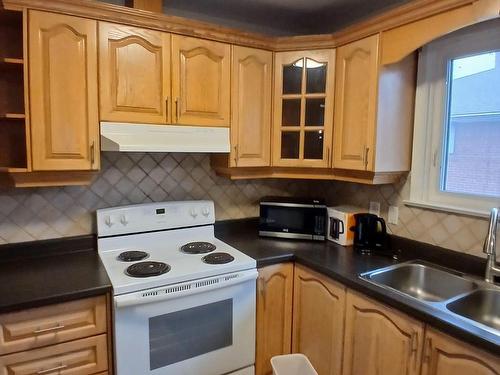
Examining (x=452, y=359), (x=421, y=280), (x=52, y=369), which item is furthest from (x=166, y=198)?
(x=452, y=359)

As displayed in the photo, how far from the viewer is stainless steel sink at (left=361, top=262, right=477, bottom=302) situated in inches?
65.6

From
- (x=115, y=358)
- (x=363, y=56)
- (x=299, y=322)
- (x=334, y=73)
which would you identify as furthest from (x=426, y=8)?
(x=115, y=358)

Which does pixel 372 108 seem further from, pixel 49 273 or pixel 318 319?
pixel 49 273

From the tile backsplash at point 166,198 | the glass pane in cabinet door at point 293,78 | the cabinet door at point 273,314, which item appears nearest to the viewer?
the tile backsplash at point 166,198

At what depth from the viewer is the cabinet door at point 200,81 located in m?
1.83

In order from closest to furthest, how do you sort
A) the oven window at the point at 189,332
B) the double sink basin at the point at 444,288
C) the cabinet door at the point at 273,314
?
the double sink basin at the point at 444,288
the oven window at the point at 189,332
the cabinet door at the point at 273,314

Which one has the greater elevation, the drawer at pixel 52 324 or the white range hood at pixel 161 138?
the white range hood at pixel 161 138

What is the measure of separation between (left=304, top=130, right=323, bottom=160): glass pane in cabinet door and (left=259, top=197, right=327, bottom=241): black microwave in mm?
307

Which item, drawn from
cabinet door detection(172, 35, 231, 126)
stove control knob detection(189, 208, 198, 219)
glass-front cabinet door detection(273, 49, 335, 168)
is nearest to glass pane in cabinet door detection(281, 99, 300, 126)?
glass-front cabinet door detection(273, 49, 335, 168)

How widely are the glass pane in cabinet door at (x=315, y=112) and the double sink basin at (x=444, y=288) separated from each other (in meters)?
0.93

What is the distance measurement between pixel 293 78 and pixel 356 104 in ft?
1.43

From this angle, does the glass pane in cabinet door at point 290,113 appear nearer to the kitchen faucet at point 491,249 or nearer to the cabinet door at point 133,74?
the cabinet door at point 133,74

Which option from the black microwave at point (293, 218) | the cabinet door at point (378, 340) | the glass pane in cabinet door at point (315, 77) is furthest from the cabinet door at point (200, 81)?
the cabinet door at point (378, 340)

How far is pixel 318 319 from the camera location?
1836 mm
